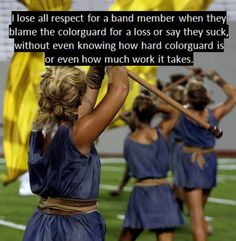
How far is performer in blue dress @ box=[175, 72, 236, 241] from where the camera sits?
27.6ft

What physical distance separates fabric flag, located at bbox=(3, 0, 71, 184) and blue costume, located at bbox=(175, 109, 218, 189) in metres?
1.97

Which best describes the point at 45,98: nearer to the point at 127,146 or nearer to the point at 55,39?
the point at 55,39

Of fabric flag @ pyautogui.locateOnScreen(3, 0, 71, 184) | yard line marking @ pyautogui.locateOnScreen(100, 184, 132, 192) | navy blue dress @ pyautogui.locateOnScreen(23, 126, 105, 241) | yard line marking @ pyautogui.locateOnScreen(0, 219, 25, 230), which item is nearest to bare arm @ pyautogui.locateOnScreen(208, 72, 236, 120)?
fabric flag @ pyautogui.locateOnScreen(3, 0, 71, 184)

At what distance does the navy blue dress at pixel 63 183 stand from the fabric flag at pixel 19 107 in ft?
18.0

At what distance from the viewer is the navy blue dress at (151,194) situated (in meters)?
7.61

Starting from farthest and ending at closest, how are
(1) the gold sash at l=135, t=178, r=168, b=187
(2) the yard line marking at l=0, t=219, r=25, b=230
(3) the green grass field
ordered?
(2) the yard line marking at l=0, t=219, r=25, b=230 → (3) the green grass field → (1) the gold sash at l=135, t=178, r=168, b=187

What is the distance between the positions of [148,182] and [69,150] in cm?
310

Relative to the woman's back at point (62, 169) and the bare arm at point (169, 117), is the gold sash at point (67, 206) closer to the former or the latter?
the woman's back at point (62, 169)

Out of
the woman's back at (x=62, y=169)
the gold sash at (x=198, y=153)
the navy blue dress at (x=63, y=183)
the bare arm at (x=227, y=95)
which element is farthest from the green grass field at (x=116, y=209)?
the woman's back at (x=62, y=169)

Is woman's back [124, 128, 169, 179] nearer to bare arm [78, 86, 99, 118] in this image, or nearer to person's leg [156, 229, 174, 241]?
person's leg [156, 229, 174, 241]

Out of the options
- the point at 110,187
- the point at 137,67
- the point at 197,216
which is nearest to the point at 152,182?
the point at 197,216

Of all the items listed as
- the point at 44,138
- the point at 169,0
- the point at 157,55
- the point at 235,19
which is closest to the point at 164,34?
the point at 157,55

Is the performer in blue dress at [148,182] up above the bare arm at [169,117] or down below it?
below

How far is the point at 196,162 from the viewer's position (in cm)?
907
